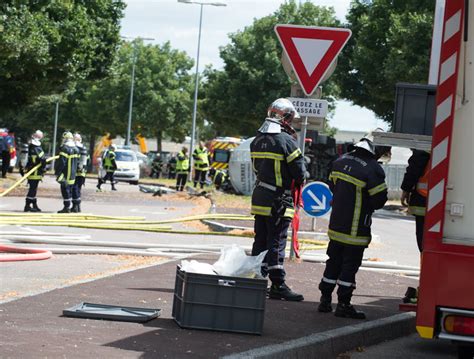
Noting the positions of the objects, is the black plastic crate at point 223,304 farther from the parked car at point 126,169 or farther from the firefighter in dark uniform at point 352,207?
the parked car at point 126,169

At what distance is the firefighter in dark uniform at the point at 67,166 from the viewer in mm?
22297

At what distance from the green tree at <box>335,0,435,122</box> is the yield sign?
28312 millimetres

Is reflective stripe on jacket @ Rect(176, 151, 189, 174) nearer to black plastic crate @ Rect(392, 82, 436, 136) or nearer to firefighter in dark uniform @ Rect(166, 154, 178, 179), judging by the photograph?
firefighter in dark uniform @ Rect(166, 154, 178, 179)

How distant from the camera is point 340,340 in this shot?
8.58 metres

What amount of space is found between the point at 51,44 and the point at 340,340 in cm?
2573

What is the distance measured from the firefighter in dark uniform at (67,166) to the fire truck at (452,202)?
52.7ft

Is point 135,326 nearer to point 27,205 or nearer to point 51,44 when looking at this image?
point 27,205

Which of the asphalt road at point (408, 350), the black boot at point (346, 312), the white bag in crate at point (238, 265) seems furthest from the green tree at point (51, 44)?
the white bag in crate at point (238, 265)

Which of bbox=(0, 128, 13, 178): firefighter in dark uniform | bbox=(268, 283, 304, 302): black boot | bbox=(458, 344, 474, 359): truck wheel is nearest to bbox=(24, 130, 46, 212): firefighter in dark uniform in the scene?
bbox=(268, 283, 304, 302): black boot

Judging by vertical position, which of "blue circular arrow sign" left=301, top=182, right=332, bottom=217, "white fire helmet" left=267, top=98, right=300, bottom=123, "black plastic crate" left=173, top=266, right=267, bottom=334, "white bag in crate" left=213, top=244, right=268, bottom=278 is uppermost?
"white fire helmet" left=267, top=98, right=300, bottom=123

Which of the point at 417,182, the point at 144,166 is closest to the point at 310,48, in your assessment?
the point at 417,182

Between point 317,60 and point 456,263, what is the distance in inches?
250

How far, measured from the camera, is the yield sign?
12.7m

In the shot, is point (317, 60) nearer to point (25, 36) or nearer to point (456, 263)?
point (456, 263)
